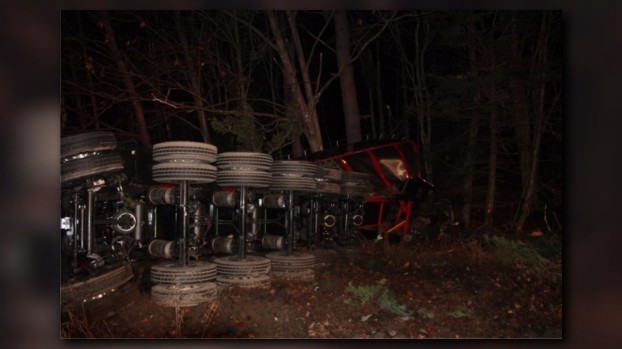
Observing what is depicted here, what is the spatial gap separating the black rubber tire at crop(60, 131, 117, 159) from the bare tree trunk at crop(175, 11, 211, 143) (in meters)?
0.57

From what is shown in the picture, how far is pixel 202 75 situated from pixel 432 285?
2.14m

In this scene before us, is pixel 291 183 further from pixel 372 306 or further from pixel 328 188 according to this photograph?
pixel 372 306

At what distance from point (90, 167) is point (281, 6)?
1512mm

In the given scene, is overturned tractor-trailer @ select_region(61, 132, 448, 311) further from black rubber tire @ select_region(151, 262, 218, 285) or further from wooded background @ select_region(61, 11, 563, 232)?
wooded background @ select_region(61, 11, 563, 232)

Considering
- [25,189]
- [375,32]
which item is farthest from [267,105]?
[25,189]

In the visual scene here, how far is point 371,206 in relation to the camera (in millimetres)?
3836

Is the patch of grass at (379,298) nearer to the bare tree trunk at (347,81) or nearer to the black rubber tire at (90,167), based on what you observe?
the bare tree trunk at (347,81)

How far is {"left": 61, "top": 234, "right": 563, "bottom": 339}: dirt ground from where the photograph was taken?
9.91 ft

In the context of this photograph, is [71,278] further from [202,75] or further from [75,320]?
[202,75]

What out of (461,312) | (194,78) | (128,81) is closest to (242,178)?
(194,78)

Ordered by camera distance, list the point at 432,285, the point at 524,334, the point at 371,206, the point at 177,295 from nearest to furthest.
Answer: the point at 177,295, the point at 524,334, the point at 432,285, the point at 371,206

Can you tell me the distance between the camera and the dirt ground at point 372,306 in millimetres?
3020

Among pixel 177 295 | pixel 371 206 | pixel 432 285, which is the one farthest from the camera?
pixel 371 206

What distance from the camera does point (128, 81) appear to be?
10.8 ft
